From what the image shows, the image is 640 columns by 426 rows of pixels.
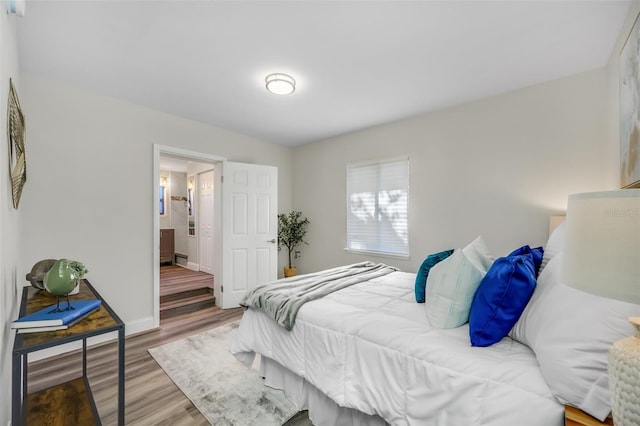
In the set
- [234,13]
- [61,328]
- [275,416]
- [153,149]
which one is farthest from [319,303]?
[153,149]

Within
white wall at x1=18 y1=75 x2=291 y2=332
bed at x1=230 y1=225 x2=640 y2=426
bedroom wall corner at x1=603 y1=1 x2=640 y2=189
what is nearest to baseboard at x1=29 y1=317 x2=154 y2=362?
white wall at x1=18 y1=75 x2=291 y2=332

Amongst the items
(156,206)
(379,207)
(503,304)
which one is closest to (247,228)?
(156,206)

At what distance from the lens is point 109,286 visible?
301 centimetres

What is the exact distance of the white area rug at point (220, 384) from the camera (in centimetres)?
182

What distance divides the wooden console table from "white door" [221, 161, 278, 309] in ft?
6.43

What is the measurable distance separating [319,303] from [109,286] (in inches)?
99.9

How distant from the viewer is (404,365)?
1.32 m

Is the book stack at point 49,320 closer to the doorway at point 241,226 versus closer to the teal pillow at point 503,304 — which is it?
the teal pillow at point 503,304

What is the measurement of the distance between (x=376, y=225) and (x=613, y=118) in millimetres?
2571

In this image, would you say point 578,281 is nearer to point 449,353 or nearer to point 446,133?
point 449,353

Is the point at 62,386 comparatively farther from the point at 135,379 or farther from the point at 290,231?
the point at 290,231

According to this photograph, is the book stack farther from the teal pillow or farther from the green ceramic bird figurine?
the teal pillow

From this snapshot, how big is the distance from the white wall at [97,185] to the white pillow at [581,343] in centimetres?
366

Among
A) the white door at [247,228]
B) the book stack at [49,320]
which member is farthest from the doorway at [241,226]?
the book stack at [49,320]
